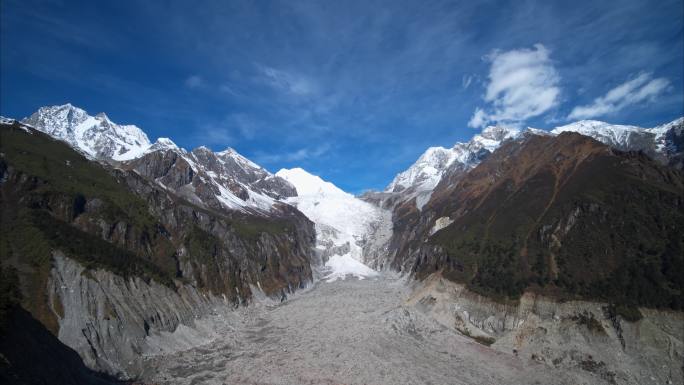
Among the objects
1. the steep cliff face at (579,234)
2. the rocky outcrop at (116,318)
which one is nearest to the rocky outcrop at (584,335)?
the steep cliff face at (579,234)

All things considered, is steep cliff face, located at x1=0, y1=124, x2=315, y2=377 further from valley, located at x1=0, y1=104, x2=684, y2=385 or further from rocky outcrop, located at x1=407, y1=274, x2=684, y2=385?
rocky outcrop, located at x1=407, y1=274, x2=684, y2=385

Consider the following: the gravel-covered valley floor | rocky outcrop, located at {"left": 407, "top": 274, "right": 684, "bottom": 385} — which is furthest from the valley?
the gravel-covered valley floor

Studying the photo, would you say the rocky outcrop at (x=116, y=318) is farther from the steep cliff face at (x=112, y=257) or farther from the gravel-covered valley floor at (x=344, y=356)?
the gravel-covered valley floor at (x=344, y=356)

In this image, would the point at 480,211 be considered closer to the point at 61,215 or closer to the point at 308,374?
the point at 308,374

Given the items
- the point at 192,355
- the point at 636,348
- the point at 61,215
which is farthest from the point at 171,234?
the point at 636,348

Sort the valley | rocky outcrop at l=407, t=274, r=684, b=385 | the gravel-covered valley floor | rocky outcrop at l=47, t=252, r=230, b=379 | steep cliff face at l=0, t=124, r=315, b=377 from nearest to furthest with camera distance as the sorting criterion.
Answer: rocky outcrop at l=47, t=252, r=230, b=379
steep cliff face at l=0, t=124, r=315, b=377
the gravel-covered valley floor
the valley
rocky outcrop at l=407, t=274, r=684, b=385

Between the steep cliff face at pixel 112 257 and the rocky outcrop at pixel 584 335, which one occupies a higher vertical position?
the steep cliff face at pixel 112 257
